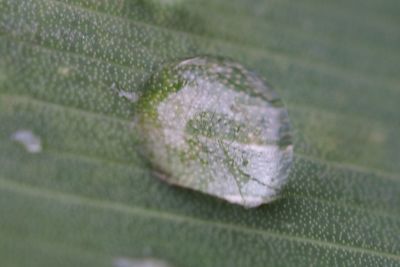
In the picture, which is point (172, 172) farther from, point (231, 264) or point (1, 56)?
point (1, 56)

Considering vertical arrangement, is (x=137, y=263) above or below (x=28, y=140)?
below

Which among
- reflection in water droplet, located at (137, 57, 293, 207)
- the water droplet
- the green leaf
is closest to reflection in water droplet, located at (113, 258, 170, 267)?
the green leaf

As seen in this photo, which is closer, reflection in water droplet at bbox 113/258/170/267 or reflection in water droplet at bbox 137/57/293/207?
reflection in water droplet at bbox 113/258/170/267

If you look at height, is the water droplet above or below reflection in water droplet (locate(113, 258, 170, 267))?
above

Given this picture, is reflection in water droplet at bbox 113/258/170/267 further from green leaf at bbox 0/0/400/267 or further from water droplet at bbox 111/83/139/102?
water droplet at bbox 111/83/139/102

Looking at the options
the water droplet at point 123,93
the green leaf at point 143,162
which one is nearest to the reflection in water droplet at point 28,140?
the green leaf at point 143,162

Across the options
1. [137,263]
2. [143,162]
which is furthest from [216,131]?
[137,263]

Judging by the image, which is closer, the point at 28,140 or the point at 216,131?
the point at 28,140

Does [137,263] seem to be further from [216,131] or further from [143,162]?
[216,131]
